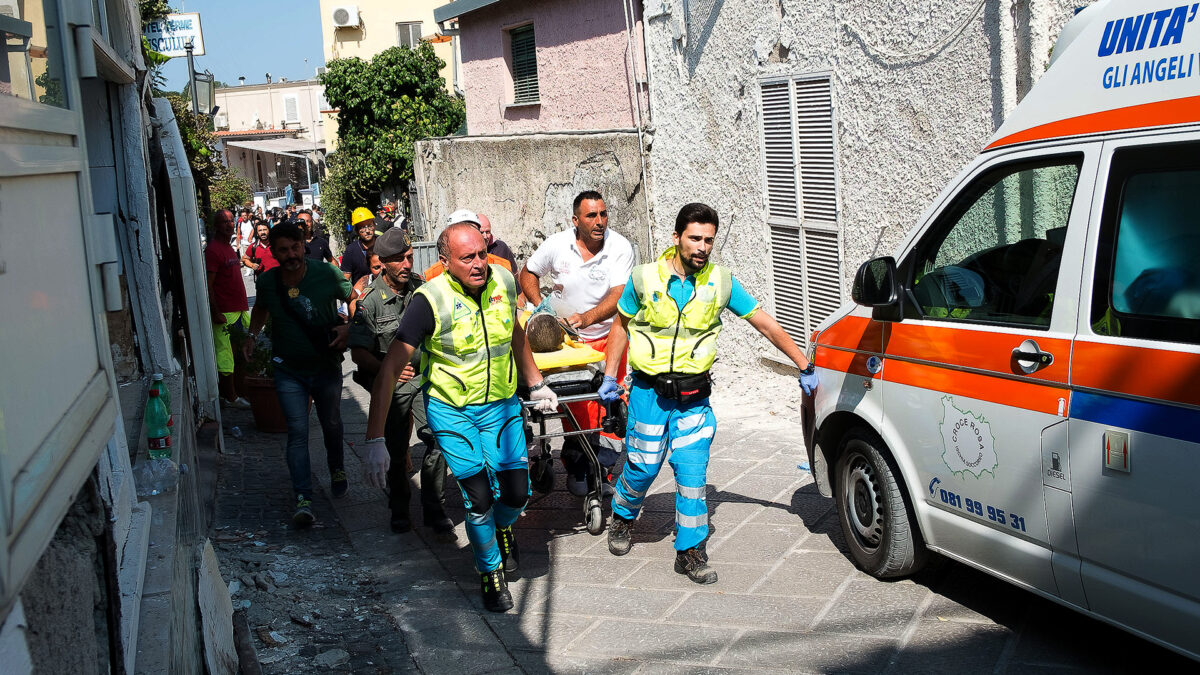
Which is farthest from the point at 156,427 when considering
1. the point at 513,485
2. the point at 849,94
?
the point at 849,94

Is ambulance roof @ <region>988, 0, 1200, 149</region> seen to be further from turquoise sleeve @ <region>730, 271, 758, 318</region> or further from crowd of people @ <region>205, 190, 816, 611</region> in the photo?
crowd of people @ <region>205, 190, 816, 611</region>

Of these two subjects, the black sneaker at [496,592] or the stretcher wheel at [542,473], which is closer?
the black sneaker at [496,592]

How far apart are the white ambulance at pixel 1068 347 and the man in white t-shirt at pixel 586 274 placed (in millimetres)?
1969

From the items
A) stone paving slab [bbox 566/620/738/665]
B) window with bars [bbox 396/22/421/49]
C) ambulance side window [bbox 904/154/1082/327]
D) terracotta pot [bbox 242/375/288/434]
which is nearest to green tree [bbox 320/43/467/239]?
terracotta pot [bbox 242/375/288/434]

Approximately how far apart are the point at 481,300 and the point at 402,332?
405 millimetres

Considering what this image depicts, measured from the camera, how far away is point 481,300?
5137mm

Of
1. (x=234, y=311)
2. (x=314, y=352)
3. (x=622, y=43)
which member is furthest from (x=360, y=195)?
(x=314, y=352)

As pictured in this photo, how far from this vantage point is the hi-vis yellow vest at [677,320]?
5.27 metres

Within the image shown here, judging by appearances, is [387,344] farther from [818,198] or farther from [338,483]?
[818,198]

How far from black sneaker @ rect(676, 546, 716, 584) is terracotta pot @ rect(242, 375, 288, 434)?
5.03 meters

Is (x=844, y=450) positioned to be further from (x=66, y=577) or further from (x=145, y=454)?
(x=66, y=577)

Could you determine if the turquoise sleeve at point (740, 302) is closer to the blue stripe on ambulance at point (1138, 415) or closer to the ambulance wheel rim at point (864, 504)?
the ambulance wheel rim at point (864, 504)

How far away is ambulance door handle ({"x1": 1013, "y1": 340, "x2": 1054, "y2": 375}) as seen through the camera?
3.89 metres

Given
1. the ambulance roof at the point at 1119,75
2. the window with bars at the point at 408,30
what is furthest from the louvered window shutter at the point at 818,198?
the window with bars at the point at 408,30
